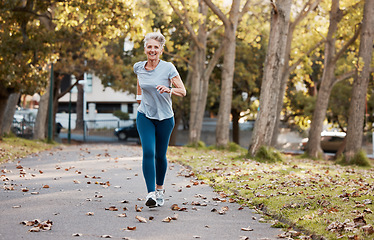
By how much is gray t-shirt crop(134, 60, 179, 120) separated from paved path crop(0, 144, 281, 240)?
1.21m

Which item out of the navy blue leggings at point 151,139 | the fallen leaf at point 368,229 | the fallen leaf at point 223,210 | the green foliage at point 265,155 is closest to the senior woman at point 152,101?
the navy blue leggings at point 151,139

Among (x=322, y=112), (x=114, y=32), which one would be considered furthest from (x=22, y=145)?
(x=322, y=112)

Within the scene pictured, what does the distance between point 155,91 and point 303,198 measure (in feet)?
8.71

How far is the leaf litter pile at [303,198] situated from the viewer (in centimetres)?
633

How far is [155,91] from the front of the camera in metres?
7.54

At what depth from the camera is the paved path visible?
621 cm

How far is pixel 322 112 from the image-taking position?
2541 centimetres

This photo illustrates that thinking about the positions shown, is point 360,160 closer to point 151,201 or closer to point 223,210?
point 223,210

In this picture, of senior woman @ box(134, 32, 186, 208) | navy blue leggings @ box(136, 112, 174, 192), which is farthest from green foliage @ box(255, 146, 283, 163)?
senior woman @ box(134, 32, 186, 208)

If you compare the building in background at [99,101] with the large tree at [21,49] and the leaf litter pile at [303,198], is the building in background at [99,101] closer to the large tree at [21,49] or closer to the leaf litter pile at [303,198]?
the large tree at [21,49]

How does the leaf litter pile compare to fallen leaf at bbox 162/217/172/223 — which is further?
fallen leaf at bbox 162/217/172/223

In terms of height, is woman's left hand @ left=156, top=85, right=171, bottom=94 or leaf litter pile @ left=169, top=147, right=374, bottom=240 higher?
woman's left hand @ left=156, top=85, right=171, bottom=94

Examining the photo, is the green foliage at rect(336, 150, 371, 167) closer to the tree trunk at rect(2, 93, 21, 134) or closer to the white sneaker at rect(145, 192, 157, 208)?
the white sneaker at rect(145, 192, 157, 208)

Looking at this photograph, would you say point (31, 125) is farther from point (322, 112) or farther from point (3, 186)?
point (3, 186)
